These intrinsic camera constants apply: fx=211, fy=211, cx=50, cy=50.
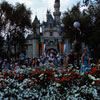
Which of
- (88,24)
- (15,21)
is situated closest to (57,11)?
(15,21)

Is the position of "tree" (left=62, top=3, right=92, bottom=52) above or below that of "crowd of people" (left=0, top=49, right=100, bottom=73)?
above

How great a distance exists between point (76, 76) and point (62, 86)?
0.76 meters

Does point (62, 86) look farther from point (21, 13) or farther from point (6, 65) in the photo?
point (21, 13)

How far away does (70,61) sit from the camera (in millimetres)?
10953

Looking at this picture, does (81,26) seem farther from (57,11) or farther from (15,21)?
(57,11)

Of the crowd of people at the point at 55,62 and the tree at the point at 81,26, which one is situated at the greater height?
the tree at the point at 81,26

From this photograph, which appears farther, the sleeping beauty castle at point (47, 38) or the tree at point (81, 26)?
the sleeping beauty castle at point (47, 38)

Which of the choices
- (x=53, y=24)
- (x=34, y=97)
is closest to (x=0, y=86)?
(x=34, y=97)

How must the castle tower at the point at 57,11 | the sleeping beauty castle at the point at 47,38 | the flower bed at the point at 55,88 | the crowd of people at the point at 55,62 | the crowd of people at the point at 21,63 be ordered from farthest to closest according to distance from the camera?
1. the castle tower at the point at 57,11
2. the sleeping beauty castle at the point at 47,38
3. the crowd of people at the point at 21,63
4. the crowd of people at the point at 55,62
5. the flower bed at the point at 55,88

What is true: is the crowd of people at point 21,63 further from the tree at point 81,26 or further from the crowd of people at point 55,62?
the tree at point 81,26

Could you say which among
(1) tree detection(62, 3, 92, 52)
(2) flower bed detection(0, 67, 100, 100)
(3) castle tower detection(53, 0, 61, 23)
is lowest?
(2) flower bed detection(0, 67, 100, 100)

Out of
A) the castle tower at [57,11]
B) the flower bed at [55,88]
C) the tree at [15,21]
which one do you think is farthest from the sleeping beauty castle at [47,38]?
the flower bed at [55,88]

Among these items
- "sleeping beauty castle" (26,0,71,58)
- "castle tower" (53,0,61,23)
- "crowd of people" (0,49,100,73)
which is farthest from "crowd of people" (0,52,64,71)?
"castle tower" (53,0,61,23)

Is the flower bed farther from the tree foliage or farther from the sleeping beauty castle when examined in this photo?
the sleeping beauty castle
